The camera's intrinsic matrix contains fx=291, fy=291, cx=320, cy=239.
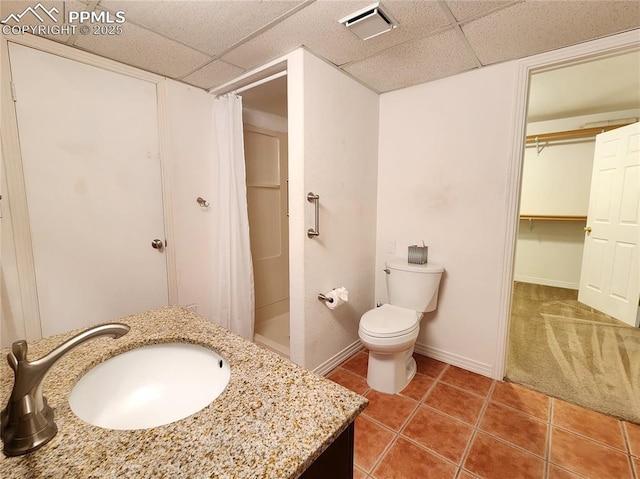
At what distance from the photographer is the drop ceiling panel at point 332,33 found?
132 centimetres

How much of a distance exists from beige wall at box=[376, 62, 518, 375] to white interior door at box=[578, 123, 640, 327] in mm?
1819

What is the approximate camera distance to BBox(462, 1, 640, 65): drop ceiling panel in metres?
1.31

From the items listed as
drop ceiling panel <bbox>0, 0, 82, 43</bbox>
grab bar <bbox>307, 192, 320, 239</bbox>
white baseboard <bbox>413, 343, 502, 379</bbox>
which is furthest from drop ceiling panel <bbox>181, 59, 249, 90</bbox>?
white baseboard <bbox>413, 343, 502, 379</bbox>

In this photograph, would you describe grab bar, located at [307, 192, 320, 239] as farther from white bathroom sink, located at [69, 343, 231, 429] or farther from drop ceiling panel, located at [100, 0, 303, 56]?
white bathroom sink, located at [69, 343, 231, 429]

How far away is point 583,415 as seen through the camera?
1.67 meters

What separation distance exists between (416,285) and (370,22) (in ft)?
5.16

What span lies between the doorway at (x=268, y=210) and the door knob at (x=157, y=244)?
0.98 metres

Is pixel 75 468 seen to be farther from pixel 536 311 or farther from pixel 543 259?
pixel 543 259

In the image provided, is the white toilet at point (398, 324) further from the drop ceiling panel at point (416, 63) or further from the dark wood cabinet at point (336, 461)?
the drop ceiling panel at point (416, 63)

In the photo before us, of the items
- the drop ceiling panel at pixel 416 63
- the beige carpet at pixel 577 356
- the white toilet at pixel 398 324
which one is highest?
the drop ceiling panel at pixel 416 63

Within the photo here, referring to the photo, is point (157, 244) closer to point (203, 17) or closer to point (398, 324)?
point (203, 17)

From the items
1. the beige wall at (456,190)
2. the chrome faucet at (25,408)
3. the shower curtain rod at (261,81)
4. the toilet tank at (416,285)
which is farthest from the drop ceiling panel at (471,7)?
the chrome faucet at (25,408)

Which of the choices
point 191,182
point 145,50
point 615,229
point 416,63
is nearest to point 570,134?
point 615,229

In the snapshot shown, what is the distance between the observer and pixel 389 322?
74.0 inches
